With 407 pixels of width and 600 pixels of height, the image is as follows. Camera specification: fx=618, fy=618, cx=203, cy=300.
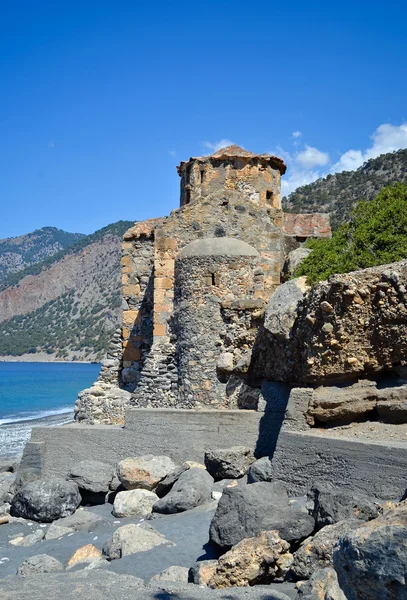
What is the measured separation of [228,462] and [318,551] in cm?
430

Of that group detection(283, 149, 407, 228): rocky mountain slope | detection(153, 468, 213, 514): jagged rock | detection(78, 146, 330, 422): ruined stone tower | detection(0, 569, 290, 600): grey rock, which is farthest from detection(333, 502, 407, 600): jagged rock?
detection(283, 149, 407, 228): rocky mountain slope

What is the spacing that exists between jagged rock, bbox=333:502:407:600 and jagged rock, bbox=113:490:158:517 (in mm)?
6216

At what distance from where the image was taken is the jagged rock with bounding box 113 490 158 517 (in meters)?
8.78

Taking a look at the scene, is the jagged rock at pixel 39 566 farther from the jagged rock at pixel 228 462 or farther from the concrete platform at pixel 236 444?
the jagged rock at pixel 228 462

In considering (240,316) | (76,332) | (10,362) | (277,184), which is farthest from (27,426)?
(10,362)

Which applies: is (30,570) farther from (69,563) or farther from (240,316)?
(240,316)

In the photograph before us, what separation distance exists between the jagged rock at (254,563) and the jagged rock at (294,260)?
Answer: 30.0 ft

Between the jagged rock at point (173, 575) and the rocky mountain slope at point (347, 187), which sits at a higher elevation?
the rocky mountain slope at point (347, 187)

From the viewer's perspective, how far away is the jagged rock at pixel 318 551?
16.3 ft

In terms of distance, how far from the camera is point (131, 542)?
6.59 meters

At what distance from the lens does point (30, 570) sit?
21.1ft

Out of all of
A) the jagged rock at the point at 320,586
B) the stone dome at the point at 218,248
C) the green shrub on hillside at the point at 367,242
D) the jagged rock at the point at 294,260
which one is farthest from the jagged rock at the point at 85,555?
the jagged rock at the point at 294,260

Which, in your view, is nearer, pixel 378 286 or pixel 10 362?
pixel 378 286

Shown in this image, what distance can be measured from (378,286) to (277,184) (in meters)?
14.4
